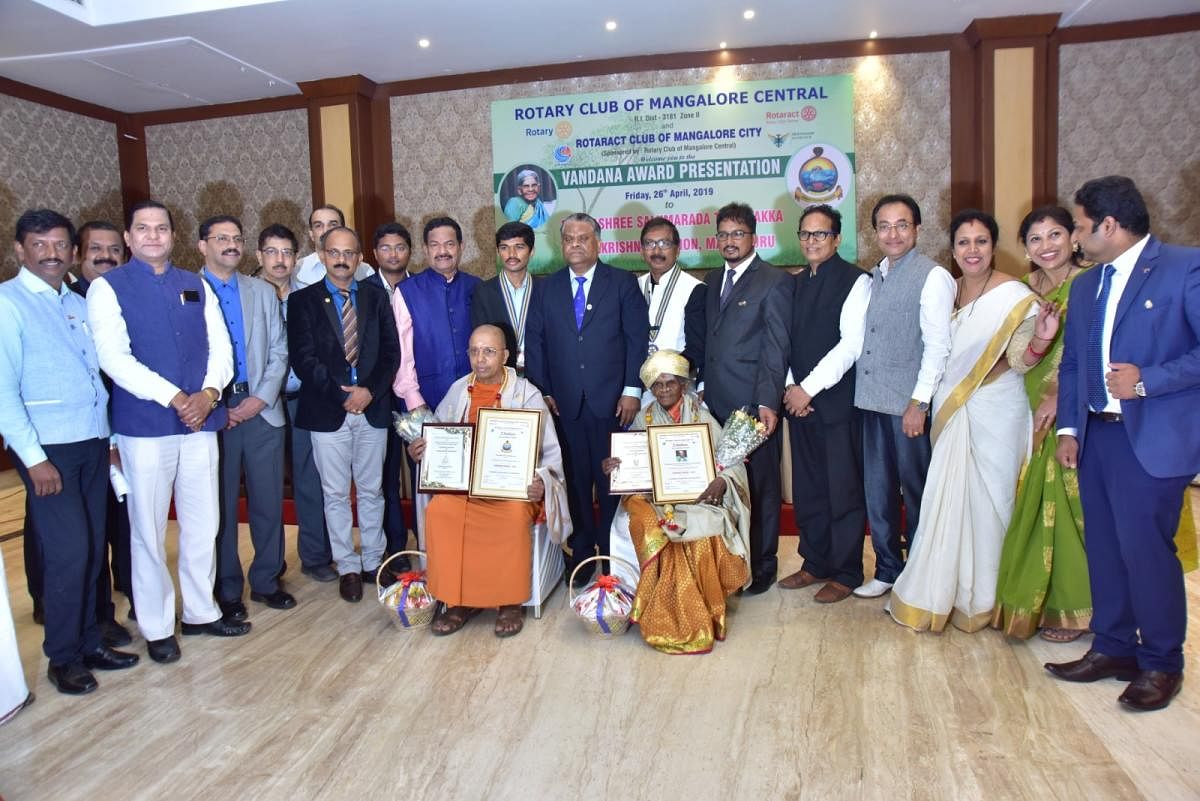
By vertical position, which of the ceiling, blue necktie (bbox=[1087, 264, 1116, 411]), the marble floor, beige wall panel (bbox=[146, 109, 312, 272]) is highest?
the ceiling

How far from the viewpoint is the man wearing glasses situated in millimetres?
3475

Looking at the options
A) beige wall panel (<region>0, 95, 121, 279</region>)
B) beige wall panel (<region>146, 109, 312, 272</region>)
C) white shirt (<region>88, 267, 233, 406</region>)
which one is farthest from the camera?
beige wall panel (<region>146, 109, 312, 272</region>)

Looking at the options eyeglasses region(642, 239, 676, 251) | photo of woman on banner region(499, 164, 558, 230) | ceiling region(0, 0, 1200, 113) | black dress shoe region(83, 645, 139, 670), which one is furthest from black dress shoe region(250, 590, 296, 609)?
photo of woman on banner region(499, 164, 558, 230)

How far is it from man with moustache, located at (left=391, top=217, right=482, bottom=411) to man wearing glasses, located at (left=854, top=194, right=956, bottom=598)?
2011 millimetres

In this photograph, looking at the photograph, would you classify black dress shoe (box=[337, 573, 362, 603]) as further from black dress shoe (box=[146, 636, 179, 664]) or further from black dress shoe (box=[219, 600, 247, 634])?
Answer: black dress shoe (box=[146, 636, 179, 664])

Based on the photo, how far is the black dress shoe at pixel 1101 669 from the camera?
2.97 m

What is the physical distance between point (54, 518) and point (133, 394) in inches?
21.3

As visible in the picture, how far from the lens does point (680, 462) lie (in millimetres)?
3557

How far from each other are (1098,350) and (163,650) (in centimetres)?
376

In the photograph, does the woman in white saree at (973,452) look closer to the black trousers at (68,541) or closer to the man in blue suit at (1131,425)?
the man in blue suit at (1131,425)

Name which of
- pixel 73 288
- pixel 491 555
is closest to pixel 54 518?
pixel 73 288

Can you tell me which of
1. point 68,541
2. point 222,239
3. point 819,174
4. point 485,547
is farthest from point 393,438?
point 819,174

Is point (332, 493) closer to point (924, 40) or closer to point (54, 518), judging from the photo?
point (54, 518)

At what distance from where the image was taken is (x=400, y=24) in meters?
5.70
